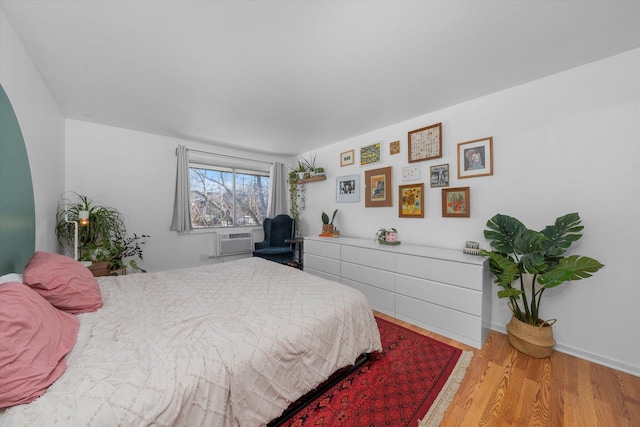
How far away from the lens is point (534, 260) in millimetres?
1856

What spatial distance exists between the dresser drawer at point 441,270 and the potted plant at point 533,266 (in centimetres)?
19

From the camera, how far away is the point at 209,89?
229cm

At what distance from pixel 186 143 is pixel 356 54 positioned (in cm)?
327

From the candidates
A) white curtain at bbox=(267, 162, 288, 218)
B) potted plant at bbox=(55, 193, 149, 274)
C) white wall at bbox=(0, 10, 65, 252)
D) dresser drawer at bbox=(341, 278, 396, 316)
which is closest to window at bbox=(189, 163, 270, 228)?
white curtain at bbox=(267, 162, 288, 218)

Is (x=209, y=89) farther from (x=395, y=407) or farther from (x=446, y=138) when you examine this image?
(x=395, y=407)

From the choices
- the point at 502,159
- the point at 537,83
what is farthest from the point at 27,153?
the point at 537,83

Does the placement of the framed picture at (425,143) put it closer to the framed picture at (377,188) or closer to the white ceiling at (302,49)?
the white ceiling at (302,49)

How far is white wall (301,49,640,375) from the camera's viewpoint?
180 centimetres

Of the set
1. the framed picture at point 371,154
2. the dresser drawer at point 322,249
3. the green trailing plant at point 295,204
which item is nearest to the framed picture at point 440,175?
the framed picture at point 371,154

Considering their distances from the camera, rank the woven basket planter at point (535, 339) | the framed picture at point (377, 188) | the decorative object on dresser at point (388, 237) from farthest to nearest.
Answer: the framed picture at point (377, 188) < the decorative object on dresser at point (388, 237) < the woven basket planter at point (535, 339)

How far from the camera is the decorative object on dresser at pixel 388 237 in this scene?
10.1 feet

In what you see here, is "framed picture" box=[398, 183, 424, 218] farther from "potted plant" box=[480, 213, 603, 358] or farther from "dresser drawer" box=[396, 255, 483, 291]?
"potted plant" box=[480, 213, 603, 358]

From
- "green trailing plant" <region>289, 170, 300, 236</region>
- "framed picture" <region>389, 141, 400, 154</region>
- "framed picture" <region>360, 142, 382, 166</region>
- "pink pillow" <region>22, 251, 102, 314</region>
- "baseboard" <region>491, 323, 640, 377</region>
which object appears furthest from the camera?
"green trailing plant" <region>289, 170, 300, 236</region>

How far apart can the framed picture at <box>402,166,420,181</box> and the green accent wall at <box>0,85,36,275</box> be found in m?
3.53
